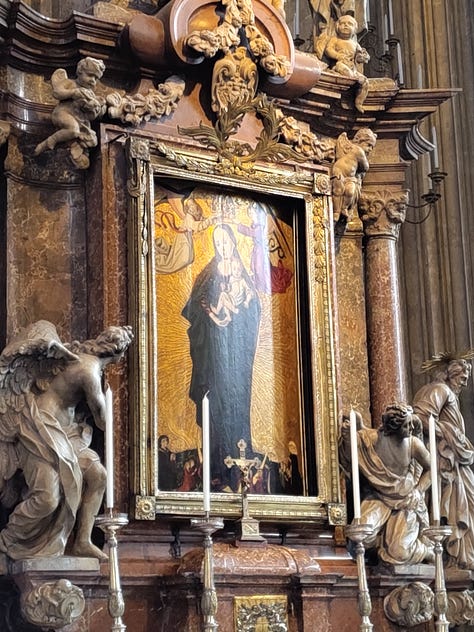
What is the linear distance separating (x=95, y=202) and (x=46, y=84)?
0.81m

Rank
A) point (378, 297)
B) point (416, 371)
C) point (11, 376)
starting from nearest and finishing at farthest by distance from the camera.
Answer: point (11, 376) → point (378, 297) → point (416, 371)

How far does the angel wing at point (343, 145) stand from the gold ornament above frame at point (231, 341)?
0.30m

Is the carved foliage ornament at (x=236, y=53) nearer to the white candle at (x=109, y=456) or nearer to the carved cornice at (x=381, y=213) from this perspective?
the carved cornice at (x=381, y=213)

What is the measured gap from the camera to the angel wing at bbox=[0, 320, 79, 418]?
7434 mm

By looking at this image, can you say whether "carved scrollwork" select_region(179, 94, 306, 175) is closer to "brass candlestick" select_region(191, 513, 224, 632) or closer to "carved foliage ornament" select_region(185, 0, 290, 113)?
"carved foliage ornament" select_region(185, 0, 290, 113)

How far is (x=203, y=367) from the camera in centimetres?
831

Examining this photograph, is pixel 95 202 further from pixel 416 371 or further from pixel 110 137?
pixel 416 371

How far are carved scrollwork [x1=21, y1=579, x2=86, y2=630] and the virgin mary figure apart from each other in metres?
1.35

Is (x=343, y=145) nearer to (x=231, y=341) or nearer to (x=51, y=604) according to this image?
(x=231, y=341)

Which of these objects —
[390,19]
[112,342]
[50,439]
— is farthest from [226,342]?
[390,19]

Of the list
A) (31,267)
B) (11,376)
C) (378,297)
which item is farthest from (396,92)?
(11,376)

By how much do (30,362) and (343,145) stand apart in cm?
281

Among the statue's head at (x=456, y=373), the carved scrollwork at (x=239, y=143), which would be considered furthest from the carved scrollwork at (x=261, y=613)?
the carved scrollwork at (x=239, y=143)

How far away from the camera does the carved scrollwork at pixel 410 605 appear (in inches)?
326
